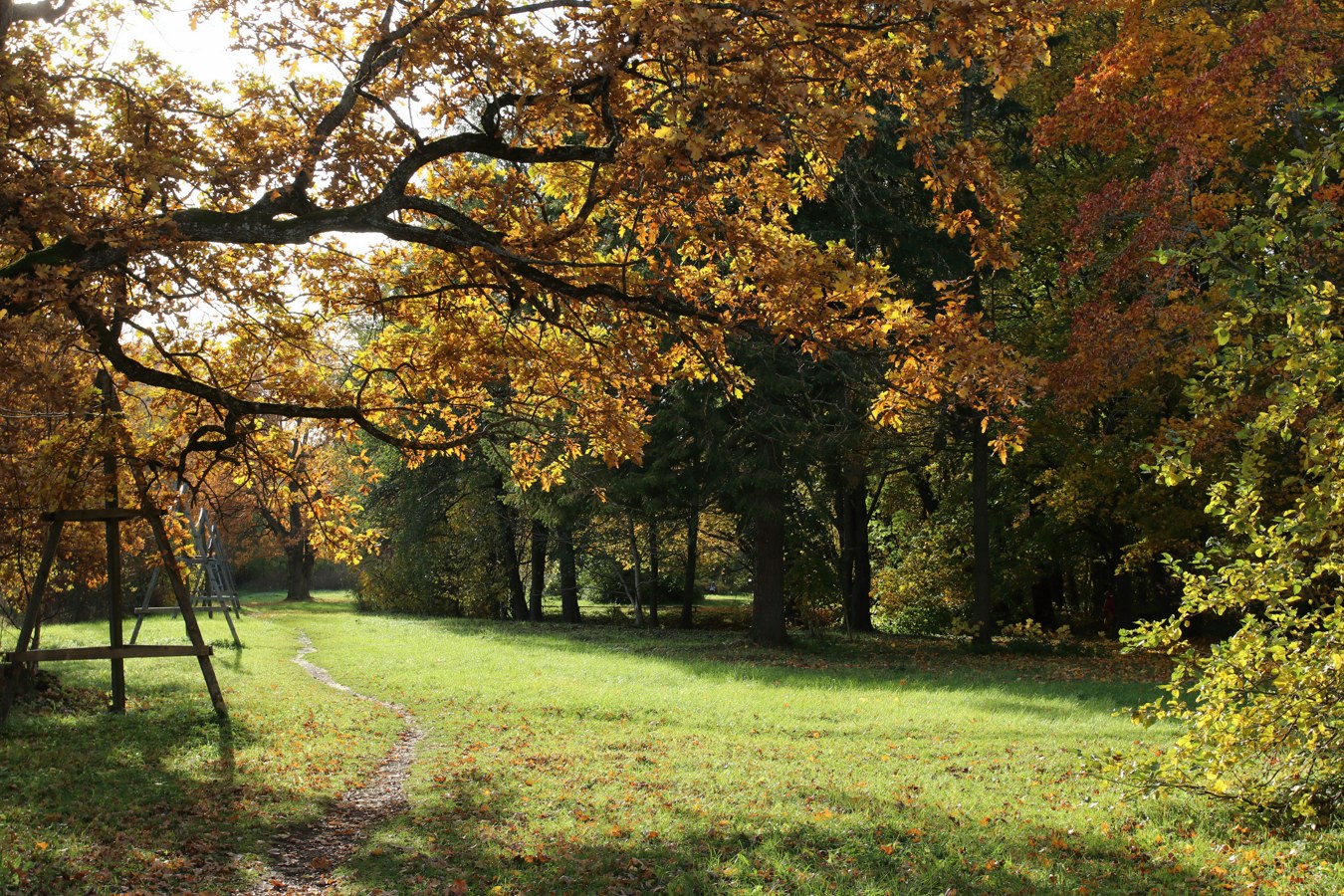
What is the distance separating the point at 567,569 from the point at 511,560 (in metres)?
2.20

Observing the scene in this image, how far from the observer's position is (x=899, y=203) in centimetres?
1714

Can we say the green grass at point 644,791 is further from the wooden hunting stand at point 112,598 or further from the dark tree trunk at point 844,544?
the dark tree trunk at point 844,544

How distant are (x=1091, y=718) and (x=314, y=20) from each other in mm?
10085

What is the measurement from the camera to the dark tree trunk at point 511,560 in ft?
99.7

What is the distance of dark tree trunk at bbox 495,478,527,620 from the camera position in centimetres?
3039

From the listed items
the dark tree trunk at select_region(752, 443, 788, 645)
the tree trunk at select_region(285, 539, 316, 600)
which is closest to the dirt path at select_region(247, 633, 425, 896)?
the dark tree trunk at select_region(752, 443, 788, 645)

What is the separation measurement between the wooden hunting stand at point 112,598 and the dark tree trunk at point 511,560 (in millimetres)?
19593

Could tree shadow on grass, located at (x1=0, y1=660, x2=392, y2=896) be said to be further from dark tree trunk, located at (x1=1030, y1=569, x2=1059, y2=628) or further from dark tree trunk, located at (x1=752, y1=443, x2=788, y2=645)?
dark tree trunk, located at (x1=1030, y1=569, x2=1059, y2=628)

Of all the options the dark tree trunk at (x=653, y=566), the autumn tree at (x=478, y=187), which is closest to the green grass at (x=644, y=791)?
the autumn tree at (x=478, y=187)

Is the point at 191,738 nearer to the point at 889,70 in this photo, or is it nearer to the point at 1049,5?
the point at 889,70

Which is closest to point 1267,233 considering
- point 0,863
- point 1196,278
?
point 0,863

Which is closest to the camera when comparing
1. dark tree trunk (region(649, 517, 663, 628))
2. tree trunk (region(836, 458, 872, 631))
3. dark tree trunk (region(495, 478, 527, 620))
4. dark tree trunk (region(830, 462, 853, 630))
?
dark tree trunk (region(830, 462, 853, 630))

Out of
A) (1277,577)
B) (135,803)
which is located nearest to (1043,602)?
(1277,577)

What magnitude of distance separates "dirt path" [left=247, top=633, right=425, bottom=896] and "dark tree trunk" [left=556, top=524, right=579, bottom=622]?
19152 millimetres
